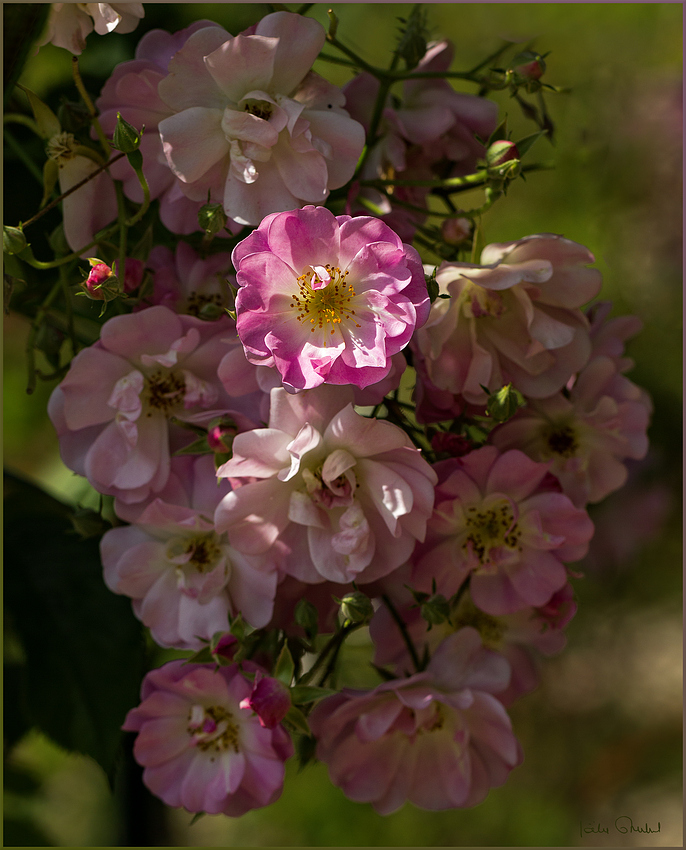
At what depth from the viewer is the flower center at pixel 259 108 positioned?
310 mm

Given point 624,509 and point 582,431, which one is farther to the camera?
point 624,509

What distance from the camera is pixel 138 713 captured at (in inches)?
13.2

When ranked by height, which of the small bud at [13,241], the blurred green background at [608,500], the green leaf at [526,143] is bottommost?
the blurred green background at [608,500]

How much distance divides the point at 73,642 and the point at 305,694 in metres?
0.15

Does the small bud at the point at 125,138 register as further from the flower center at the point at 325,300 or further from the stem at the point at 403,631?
the stem at the point at 403,631

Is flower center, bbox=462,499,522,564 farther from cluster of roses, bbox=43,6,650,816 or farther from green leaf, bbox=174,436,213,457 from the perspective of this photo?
green leaf, bbox=174,436,213,457

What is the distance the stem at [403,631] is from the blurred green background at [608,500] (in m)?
0.22

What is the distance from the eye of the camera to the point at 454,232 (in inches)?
13.9

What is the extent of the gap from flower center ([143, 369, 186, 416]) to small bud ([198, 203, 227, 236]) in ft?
0.27

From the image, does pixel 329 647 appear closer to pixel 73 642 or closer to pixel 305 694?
pixel 305 694

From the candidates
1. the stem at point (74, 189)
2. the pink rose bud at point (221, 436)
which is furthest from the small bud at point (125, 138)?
the pink rose bud at point (221, 436)

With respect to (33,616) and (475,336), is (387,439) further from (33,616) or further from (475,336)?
(33,616)

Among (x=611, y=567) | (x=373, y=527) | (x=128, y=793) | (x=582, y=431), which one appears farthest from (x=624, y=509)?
(x=128, y=793)

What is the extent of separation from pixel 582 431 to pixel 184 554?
22 cm
